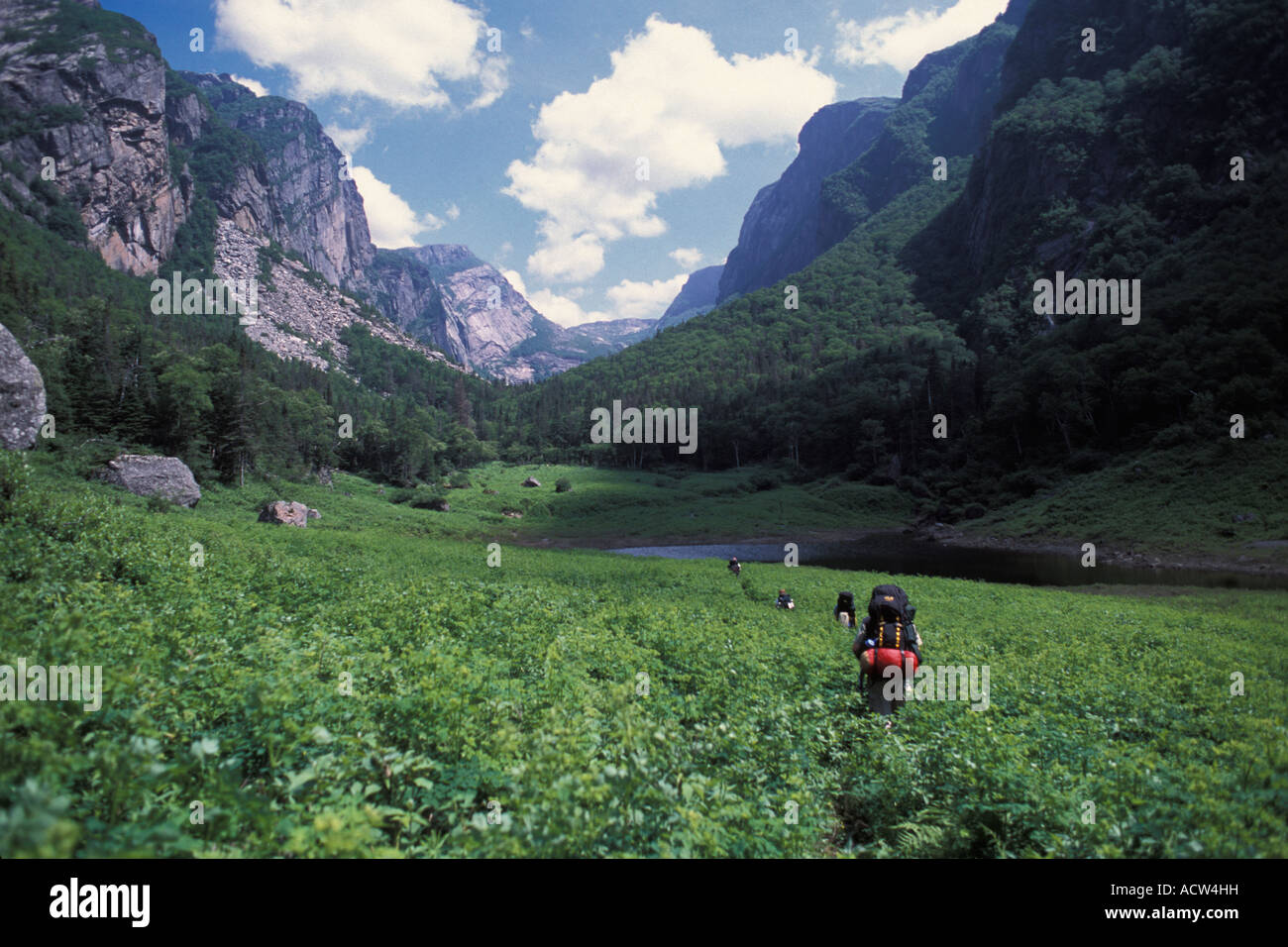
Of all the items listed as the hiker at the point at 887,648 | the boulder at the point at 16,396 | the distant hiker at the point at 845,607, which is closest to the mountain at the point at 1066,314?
the distant hiker at the point at 845,607

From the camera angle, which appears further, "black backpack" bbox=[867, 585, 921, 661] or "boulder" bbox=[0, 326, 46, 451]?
"boulder" bbox=[0, 326, 46, 451]

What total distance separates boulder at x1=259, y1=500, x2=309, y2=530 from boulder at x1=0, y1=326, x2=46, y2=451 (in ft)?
46.7

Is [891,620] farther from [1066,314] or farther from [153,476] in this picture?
A: [1066,314]

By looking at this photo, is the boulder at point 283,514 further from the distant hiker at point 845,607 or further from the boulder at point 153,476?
the distant hiker at point 845,607

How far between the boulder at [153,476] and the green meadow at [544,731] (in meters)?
33.9

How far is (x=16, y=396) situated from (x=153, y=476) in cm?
1098

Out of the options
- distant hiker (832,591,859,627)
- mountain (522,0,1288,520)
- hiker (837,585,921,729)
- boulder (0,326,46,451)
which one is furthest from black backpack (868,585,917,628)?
mountain (522,0,1288,520)

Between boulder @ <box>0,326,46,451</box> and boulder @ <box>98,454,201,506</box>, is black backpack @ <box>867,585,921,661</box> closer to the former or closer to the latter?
boulder @ <box>0,326,46,451</box>

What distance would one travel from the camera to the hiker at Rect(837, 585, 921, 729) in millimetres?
9102

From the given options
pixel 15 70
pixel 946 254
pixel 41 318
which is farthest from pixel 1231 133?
pixel 15 70

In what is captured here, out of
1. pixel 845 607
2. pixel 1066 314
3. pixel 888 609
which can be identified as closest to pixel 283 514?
pixel 845 607

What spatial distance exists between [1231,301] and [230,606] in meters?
97.6

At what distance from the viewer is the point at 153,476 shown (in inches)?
1710

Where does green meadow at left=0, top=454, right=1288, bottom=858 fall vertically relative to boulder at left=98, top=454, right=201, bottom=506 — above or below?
below
